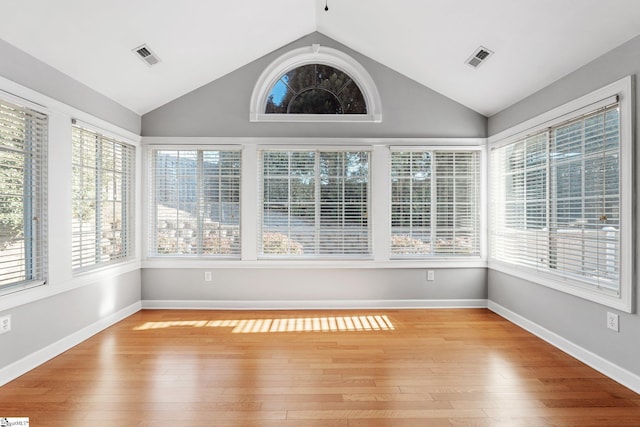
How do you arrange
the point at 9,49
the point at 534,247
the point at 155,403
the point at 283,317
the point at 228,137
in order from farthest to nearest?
the point at 228,137 → the point at 283,317 → the point at 534,247 → the point at 9,49 → the point at 155,403

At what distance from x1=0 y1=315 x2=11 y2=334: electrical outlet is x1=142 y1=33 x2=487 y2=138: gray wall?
2639 millimetres

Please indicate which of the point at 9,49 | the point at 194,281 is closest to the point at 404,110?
the point at 194,281

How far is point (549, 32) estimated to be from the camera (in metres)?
2.86

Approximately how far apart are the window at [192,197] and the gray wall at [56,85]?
2.34ft

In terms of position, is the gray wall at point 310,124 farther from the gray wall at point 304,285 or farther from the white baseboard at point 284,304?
the white baseboard at point 284,304

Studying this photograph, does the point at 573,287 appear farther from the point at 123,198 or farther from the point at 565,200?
the point at 123,198

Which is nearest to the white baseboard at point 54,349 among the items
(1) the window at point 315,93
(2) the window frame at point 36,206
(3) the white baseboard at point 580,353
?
(2) the window frame at point 36,206

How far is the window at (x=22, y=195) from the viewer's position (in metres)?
2.68

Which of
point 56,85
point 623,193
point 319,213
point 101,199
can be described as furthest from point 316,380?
point 56,85

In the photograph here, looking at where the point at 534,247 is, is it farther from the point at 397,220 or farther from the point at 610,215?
the point at 397,220

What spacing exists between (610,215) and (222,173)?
13.4 feet

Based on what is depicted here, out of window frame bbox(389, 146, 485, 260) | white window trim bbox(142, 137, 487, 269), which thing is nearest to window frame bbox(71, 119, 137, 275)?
white window trim bbox(142, 137, 487, 269)

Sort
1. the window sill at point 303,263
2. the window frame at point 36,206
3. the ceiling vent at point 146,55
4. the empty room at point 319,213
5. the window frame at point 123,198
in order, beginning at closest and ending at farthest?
the empty room at point 319,213 < the window frame at point 36,206 < the ceiling vent at point 146,55 < the window frame at point 123,198 < the window sill at point 303,263

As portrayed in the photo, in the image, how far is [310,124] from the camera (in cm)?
456
